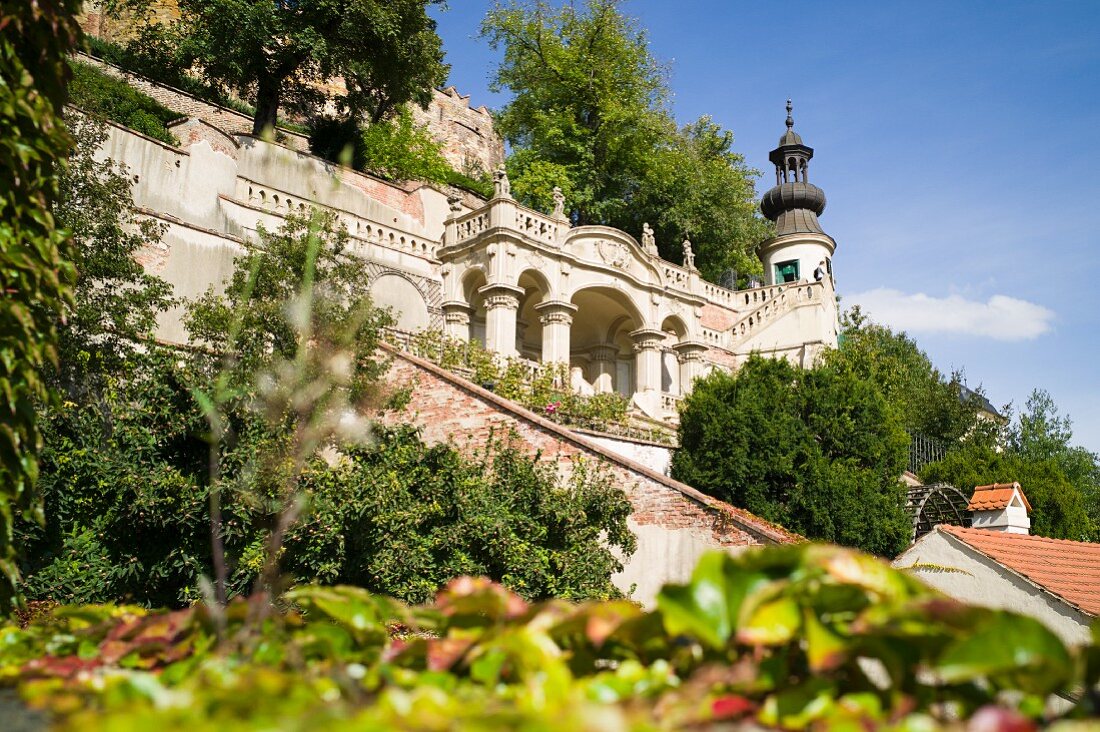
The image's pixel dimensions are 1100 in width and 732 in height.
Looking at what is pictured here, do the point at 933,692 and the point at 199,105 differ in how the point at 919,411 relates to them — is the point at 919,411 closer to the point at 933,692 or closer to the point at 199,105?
the point at 199,105

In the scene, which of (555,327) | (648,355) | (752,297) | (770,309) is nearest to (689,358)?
(648,355)

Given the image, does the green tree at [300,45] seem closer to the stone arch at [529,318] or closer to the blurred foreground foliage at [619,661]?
the stone arch at [529,318]

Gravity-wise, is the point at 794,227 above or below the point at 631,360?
above

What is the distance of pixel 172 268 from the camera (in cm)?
1773

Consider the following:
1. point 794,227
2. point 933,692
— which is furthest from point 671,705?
point 794,227

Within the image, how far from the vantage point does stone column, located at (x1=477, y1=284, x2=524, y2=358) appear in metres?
21.8

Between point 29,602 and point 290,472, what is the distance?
2.69m

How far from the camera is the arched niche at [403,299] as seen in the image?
22.1 metres

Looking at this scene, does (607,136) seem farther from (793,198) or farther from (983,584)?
(983,584)

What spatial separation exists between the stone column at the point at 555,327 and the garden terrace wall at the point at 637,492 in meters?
9.63

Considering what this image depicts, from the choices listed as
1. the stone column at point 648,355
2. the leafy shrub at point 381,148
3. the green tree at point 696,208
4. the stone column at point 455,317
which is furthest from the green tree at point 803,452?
the green tree at point 696,208

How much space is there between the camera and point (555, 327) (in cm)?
2348

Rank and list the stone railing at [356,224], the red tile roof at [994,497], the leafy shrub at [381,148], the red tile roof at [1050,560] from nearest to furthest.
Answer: the red tile roof at [1050,560], the red tile roof at [994,497], the stone railing at [356,224], the leafy shrub at [381,148]

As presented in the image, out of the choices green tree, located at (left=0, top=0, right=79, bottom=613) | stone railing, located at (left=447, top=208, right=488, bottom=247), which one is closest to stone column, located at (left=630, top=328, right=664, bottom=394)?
stone railing, located at (left=447, top=208, right=488, bottom=247)
